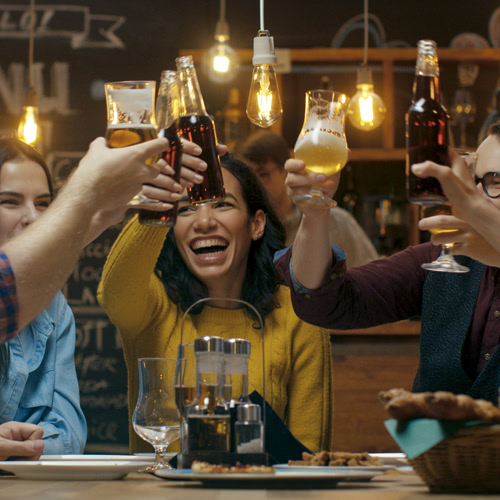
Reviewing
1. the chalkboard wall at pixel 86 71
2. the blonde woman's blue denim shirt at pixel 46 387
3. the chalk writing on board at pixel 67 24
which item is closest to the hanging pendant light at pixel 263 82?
the blonde woman's blue denim shirt at pixel 46 387

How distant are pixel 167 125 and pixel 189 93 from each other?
0.11 m

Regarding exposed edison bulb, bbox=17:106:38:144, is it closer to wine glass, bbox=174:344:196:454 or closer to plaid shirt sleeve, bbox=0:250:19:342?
wine glass, bbox=174:344:196:454

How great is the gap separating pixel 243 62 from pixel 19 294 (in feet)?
10.3

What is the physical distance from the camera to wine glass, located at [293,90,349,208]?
1.46 meters

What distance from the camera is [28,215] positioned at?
7.34 feet

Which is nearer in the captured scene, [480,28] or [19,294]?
[19,294]

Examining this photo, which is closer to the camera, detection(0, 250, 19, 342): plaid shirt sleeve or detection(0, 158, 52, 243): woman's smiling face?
detection(0, 250, 19, 342): plaid shirt sleeve

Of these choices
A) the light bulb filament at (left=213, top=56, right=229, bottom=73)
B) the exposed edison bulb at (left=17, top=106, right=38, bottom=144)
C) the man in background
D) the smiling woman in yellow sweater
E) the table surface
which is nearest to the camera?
the table surface

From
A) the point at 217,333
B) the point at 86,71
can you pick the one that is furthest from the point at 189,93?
the point at 86,71

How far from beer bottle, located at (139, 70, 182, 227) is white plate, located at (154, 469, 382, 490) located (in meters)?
0.47

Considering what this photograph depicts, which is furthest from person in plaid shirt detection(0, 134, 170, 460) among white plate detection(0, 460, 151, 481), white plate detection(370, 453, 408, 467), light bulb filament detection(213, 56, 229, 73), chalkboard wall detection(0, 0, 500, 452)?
chalkboard wall detection(0, 0, 500, 452)

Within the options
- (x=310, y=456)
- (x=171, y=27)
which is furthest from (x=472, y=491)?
(x=171, y=27)

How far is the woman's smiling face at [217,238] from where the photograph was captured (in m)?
2.26

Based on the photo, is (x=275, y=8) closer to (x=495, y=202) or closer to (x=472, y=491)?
(x=495, y=202)
